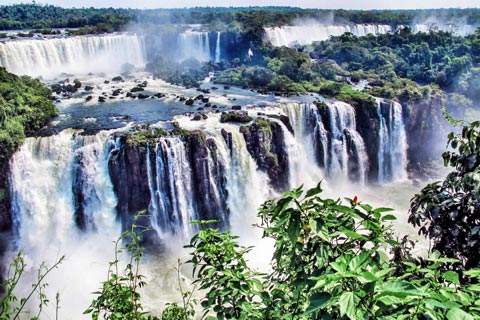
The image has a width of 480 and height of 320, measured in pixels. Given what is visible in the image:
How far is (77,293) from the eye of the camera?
14.5 meters

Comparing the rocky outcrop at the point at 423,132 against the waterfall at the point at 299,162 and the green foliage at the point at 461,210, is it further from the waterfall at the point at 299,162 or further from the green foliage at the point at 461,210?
the green foliage at the point at 461,210

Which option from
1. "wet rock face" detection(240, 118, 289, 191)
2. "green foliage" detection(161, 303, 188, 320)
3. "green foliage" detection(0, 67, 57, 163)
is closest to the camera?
"green foliage" detection(161, 303, 188, 320)

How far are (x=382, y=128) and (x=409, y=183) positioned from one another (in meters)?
3.83

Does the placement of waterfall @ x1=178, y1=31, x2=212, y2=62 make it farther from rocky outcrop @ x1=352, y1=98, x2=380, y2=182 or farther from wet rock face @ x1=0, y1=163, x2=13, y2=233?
wet rock face @ x1=0, y1=163, x2=13, y2=233

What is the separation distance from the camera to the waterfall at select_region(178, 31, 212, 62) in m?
43.8

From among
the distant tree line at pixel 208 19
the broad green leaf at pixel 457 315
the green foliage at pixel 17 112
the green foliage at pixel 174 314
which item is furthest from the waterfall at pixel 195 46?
the broad green leaf at pixel 457 315

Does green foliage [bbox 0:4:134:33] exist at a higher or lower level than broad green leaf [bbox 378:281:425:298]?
higher

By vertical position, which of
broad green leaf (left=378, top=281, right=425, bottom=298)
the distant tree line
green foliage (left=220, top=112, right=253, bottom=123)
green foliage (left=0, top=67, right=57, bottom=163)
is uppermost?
the distant tree line

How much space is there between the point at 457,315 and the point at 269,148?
59.7 feet

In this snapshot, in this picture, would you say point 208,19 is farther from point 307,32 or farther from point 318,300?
point 318,300

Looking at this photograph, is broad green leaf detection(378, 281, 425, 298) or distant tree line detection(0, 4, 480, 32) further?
distant tree line detection(0, 4, 480, 32)

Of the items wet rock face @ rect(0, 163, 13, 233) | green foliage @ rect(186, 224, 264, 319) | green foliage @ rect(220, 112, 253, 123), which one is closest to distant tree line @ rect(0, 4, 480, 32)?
green foliage @ rect(220, 112, 253, 123)

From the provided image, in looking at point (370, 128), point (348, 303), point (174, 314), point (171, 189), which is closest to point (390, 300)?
point (348, 303)

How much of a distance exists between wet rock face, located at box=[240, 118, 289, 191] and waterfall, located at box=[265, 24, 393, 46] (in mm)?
29608
